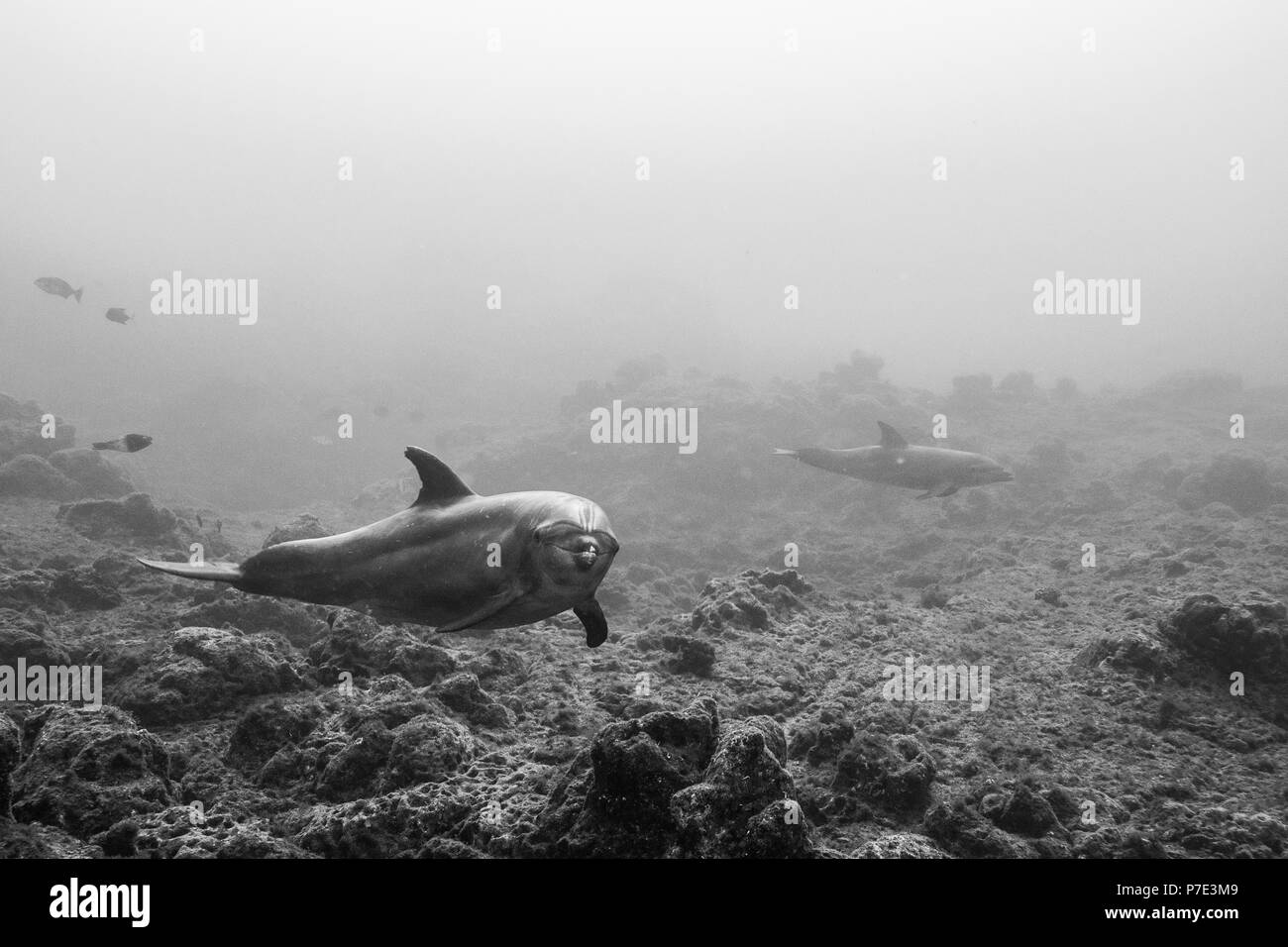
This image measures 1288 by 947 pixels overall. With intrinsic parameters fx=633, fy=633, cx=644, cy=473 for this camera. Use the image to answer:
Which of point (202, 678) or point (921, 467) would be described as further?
point (921, 467)

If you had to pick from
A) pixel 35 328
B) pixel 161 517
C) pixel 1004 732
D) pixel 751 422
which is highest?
pixel 35 328

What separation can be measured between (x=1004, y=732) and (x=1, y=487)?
50.8 ft

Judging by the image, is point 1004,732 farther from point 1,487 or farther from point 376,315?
point 376,315

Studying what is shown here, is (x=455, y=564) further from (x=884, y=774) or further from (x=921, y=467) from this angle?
(x=921, y=467)

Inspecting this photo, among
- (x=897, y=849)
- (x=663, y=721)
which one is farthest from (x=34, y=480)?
(x=897, y=849)

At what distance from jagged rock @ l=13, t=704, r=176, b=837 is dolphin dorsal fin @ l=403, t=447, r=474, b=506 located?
179 cm

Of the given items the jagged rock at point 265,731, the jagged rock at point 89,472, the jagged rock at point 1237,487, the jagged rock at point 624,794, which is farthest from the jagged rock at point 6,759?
the jagged rock at point 1237,487

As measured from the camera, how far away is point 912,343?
14125cm

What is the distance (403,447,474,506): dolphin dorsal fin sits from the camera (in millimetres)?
3441

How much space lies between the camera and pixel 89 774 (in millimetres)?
2998

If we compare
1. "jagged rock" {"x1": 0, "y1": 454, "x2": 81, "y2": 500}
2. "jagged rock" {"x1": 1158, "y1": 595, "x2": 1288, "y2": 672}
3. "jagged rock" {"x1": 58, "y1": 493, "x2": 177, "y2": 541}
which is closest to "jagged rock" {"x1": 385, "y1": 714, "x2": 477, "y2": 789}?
"jagged rock" {"x1": 1158, "y1": 595, "x2": 1288, "y2": 672}

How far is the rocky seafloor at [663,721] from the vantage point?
2775mm

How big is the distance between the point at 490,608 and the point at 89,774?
2.11 metres
